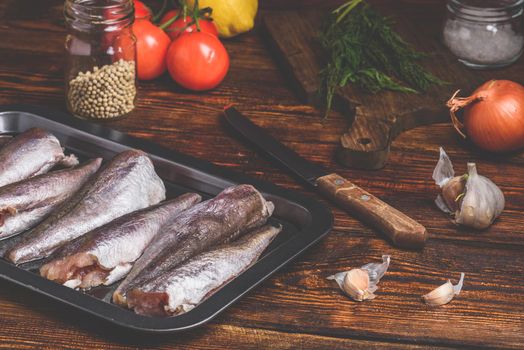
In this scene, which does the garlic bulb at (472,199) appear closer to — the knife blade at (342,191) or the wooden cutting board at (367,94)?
the knife blade at (342,191)

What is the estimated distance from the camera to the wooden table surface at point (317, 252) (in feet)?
5.39

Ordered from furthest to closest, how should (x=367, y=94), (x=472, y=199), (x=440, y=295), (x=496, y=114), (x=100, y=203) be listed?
(x=367, y=94)
(x=496, y=114)
(x=472, y=199)
(x=100, y=203)
(x=440, y=295)

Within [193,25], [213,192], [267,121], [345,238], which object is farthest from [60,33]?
[345,238]


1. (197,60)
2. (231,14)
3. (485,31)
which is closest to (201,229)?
(197,60)

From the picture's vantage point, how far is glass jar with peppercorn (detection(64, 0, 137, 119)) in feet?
→ 7.63

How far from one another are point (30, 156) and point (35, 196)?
0.60ft

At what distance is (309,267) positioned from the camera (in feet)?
6.06

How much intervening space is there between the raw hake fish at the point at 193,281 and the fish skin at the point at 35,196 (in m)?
0.39

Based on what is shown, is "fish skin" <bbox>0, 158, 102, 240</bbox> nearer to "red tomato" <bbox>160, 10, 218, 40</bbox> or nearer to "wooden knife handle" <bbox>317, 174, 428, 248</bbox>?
"wooden knife handle" <bbox>317, 174, 428, 248</bbox>

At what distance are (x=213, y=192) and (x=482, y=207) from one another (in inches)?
24.6

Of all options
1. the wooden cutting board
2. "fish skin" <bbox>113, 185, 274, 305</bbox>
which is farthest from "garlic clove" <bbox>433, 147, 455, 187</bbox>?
"fish skin" <bbox>113, 185, 274, 305</bbox>

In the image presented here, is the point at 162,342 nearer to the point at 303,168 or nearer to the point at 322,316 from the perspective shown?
the point at 322,316

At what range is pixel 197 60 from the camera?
253 cm

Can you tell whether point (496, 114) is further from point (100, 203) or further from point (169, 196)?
point (100, 203)
